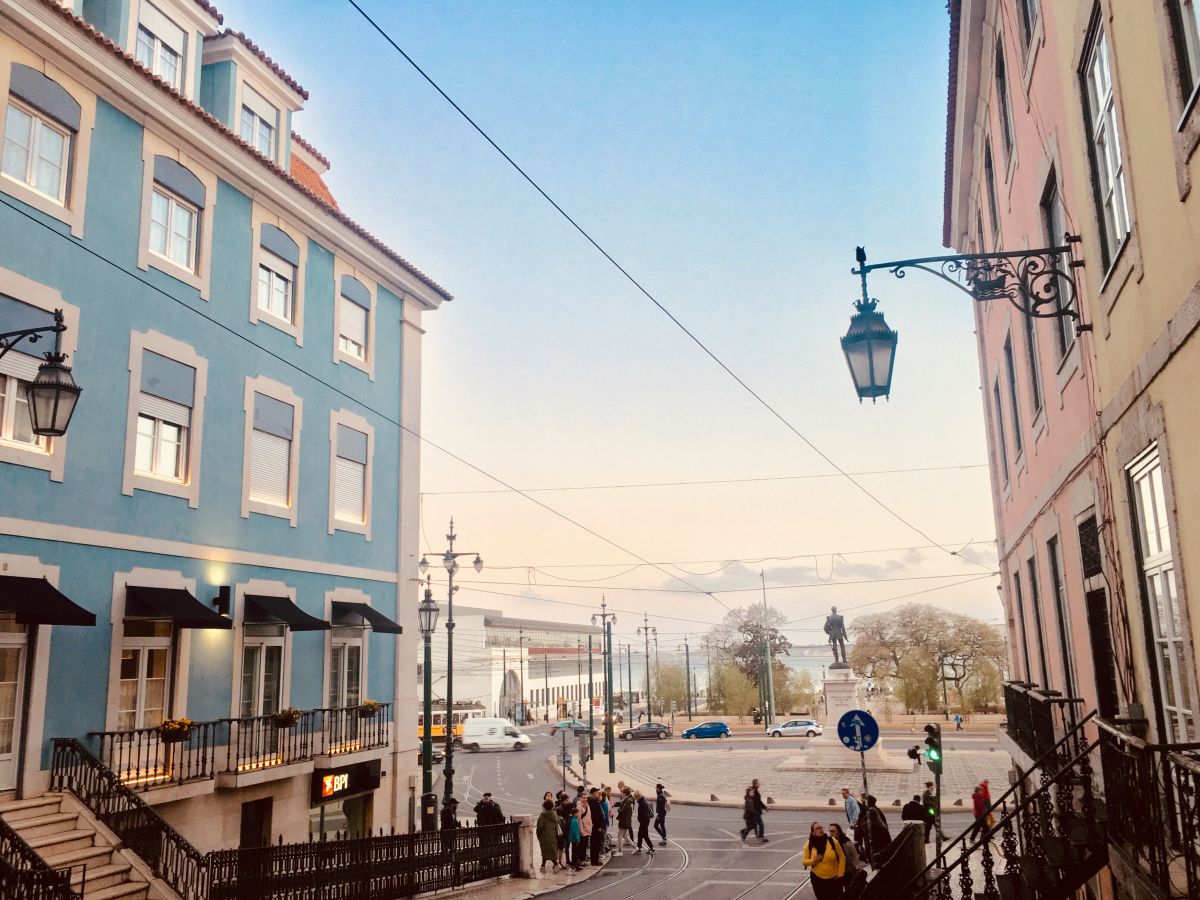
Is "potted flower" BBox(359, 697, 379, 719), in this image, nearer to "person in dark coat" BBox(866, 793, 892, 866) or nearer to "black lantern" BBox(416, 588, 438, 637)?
"black lantern" BBox(416, 588, 438, 637)

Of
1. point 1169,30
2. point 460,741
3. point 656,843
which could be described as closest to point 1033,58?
point 1169,30

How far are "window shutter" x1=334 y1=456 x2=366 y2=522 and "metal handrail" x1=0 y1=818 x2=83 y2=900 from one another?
10749 mm

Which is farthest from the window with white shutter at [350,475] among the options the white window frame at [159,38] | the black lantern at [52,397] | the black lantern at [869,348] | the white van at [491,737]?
the white van at [491,737]

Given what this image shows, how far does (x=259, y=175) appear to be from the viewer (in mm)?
18344

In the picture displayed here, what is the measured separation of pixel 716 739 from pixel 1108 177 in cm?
6107

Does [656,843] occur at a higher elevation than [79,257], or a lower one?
lower

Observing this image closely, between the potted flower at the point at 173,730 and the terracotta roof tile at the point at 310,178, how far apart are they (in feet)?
39.2

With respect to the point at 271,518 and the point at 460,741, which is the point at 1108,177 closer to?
the point at 271,518

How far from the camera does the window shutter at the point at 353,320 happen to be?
2133cm

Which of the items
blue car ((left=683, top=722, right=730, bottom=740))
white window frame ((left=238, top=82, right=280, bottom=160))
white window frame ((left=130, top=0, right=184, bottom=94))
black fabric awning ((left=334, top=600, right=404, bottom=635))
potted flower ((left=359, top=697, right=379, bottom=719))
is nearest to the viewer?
white window frame ((left=130, top=0, right=184, bottom=94))

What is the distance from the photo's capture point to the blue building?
1371cm

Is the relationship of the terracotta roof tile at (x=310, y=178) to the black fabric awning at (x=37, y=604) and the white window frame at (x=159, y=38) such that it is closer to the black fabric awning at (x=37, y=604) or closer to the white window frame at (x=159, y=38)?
the white window frame at (x=159, y=38)

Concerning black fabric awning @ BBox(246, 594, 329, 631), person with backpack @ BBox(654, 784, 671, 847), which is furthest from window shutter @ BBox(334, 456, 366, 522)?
person with backpack @ BBox(654, 784, 671, 847)

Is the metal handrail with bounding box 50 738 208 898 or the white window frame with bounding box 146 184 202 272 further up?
the white window frame with bounding box 146 184 202 272
